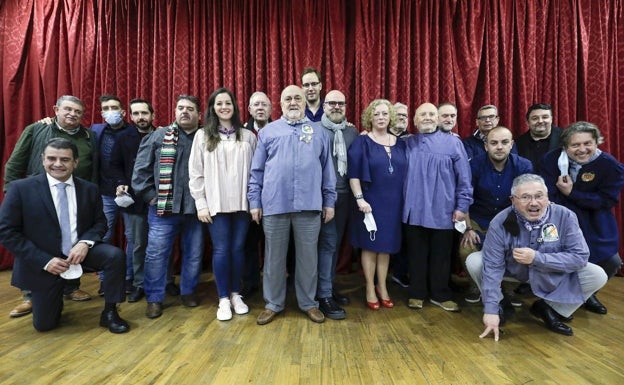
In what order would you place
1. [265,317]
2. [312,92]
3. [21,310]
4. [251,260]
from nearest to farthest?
[265,317] → [21,310] → [312,92] → [251,260]

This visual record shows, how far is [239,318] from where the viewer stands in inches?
84.9

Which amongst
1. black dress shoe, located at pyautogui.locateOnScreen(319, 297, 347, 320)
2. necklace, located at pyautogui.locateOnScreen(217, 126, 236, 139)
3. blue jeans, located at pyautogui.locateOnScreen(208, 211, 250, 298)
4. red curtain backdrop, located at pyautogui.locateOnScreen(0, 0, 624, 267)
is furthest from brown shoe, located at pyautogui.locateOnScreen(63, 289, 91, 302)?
black dress shoe, located at pyautogui.locateOnScreen(319, 297, 347, 320)

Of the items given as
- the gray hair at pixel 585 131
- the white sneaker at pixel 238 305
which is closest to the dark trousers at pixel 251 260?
the white sneaker at pixel 238 305

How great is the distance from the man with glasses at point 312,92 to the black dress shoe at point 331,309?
126cm

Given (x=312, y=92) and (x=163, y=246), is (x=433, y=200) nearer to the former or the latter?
(x=312, y=92)

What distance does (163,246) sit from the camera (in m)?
2.20

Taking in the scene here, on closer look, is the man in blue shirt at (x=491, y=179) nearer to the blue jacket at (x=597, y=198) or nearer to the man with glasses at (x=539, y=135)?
the blue jacket at (x=597, y=198)

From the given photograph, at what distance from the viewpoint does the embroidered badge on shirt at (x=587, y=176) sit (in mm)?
2248

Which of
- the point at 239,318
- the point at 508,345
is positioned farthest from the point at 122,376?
the point at 508,345

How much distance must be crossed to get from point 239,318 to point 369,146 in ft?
4.59

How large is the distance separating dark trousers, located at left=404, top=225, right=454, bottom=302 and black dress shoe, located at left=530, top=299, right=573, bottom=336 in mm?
516

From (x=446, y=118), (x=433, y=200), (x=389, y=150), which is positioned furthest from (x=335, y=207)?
(x=446, y=118)

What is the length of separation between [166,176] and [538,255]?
7.32 ft

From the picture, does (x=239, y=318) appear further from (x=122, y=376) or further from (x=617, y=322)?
(x=617, y=322)
